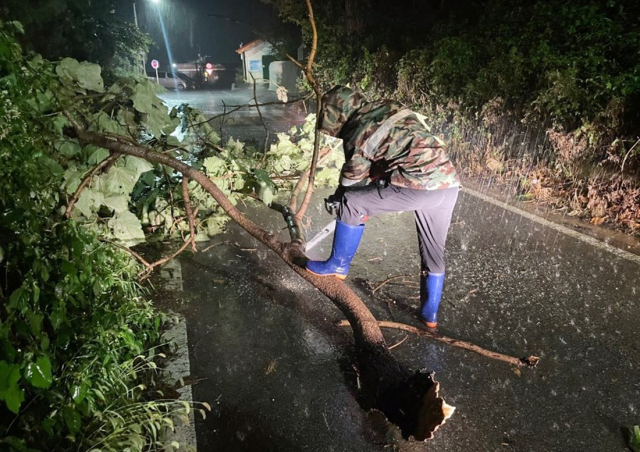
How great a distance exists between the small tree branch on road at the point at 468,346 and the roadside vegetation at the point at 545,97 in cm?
305

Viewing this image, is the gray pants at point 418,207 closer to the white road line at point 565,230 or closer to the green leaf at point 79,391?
the green leaf at point 79,391

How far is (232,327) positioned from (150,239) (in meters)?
1.85

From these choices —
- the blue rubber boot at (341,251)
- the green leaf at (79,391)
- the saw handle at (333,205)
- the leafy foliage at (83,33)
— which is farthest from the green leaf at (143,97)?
the leafy foliage at (83,33)

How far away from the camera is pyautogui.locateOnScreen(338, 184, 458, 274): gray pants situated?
2.77 meters

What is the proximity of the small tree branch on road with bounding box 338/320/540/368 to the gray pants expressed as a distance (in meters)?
0.46

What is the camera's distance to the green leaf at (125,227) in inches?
140

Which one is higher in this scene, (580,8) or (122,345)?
(580,8)

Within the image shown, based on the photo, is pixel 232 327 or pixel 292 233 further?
pixel 292 233

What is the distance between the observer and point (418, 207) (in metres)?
2.80

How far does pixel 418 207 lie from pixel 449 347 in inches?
41.4

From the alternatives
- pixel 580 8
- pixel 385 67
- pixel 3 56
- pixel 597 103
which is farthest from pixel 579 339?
pixel 385 67

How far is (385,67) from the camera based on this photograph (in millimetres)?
10773

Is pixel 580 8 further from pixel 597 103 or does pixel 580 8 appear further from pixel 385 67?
pixel 385 67

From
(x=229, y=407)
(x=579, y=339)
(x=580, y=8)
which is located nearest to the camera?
(x=229, y=407)
